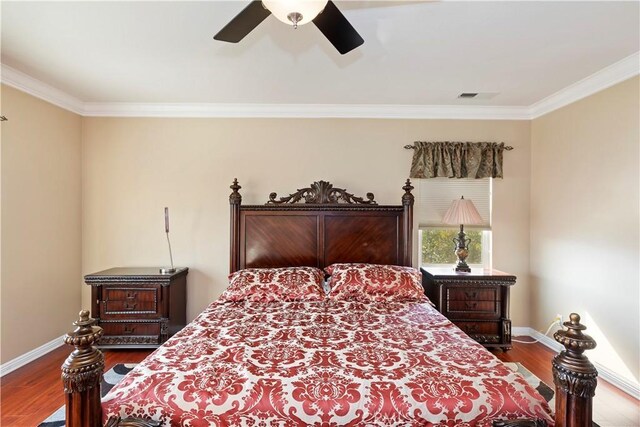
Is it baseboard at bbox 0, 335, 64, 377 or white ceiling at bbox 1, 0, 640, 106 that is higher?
white ceiling at bbox 1, 0, 640, 106

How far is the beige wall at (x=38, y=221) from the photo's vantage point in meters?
2.83

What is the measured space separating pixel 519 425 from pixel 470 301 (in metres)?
2.03

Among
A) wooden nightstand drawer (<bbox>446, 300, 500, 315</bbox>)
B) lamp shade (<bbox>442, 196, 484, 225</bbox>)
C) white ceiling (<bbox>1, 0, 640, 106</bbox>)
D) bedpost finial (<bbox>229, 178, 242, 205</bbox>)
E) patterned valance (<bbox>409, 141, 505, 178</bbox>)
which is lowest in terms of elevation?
wooden nightstand drawer (<bbox>446, 300, 500, 315</bbox>)

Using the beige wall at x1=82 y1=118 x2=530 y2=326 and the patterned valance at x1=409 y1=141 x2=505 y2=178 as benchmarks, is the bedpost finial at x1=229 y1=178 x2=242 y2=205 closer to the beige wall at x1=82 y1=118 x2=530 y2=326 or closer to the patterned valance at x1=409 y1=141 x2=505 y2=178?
the beige wall at x1=82 y1=118 x2=530 y2=326

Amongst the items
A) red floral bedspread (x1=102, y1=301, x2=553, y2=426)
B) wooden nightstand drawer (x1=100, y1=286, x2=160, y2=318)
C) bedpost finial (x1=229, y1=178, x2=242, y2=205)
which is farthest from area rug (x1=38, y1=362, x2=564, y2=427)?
bedpost finial (x1=229, y1=178, x2=242, y2=205)

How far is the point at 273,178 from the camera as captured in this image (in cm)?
366

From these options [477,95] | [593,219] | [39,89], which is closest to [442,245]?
[593,219]

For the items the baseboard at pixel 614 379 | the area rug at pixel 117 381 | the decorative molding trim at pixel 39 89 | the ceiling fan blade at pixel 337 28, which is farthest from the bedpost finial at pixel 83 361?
the baseboard at pixel 614 379

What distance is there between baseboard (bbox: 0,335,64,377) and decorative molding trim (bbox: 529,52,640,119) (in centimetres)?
564

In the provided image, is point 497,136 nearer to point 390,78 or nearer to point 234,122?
point 390,78

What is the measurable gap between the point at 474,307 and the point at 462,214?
3.06ft

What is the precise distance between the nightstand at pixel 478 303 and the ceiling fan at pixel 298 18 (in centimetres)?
237

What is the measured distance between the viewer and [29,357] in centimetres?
301

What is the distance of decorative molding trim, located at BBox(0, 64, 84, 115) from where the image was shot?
9.03 ft
